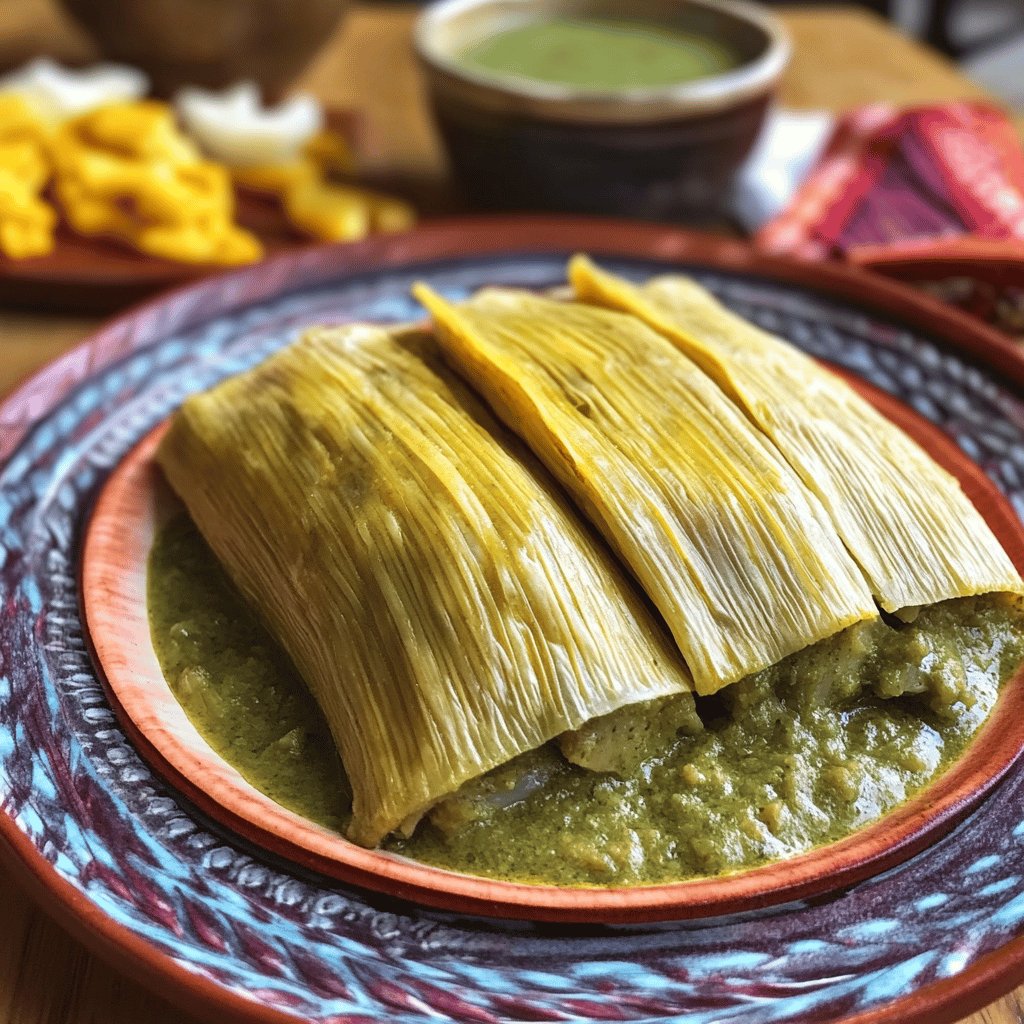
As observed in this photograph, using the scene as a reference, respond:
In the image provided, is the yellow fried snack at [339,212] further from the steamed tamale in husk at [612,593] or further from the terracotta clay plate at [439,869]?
the terracotta clay plate at [439,869]

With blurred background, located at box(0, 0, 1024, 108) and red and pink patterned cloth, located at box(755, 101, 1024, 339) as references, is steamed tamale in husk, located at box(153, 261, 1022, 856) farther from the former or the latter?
blurred background, located at box(0, 0, 1024, 108)

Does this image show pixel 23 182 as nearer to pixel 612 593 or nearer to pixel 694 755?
pixel 612 593

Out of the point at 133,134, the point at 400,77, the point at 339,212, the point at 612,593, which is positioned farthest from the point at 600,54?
the point at 612,593

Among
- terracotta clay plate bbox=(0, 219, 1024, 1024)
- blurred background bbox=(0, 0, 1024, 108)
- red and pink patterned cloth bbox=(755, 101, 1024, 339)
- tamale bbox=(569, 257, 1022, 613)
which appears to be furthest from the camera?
blurred background bbox=(0, 0, 1024, 108)

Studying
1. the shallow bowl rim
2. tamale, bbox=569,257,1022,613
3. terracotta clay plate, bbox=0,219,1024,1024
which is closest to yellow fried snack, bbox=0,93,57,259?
the shallow bowl rim

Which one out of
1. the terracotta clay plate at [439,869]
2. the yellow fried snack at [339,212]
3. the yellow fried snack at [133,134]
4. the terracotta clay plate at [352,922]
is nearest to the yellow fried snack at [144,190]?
the yellow fried snack at [133,134]
